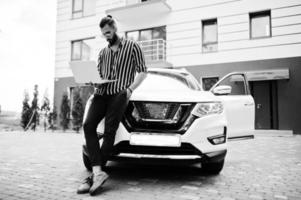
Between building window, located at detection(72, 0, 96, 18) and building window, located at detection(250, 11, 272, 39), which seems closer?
building window, located at detection(250, 11, 272, 39)

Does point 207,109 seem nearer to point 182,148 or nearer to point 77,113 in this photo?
point 182,148

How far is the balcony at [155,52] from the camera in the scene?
1368 cm

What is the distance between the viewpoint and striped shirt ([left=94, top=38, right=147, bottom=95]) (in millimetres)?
2924

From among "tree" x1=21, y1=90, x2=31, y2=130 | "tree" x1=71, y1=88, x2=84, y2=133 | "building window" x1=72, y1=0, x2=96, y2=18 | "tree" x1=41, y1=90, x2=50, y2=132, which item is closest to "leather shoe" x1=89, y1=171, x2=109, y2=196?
"tree" x1=71, y1=88, x2=84, y2=133

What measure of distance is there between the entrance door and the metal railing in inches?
193

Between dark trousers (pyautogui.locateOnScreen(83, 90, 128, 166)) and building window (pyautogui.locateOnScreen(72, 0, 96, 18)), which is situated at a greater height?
building window (pyautogui.locateOnScreen(72, 0, 96, 18))

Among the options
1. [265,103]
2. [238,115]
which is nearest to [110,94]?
[238,115]

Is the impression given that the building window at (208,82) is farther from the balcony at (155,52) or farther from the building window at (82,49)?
the building window at (82,49)

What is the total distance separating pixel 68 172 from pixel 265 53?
11.0m

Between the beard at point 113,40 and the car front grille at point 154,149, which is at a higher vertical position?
the beard at point 113,40

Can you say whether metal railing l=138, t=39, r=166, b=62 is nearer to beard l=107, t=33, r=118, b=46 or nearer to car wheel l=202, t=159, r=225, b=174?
car wheel l=202, t=159, r=225, b=174

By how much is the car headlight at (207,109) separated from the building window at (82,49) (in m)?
14.6

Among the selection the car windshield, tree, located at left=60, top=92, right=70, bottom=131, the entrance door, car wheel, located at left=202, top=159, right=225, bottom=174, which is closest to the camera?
car wheel, located at left=202, top=159, right=225, bottom=174

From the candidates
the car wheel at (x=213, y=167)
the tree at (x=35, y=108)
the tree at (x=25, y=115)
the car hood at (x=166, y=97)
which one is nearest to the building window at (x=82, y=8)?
the tree at (x=35, y=108)
